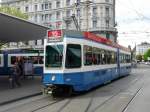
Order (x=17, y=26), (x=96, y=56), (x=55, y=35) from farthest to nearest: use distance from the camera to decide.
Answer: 1. (x=17, y=26)
2. (x=96, y=56)
3. (x=55, y=35)

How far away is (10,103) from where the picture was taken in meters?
15.6

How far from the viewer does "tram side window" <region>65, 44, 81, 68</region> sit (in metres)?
16.9

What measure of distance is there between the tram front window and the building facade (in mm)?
60865

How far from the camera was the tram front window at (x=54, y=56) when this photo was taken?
55.3 ft

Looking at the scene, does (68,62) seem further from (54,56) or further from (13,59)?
(13,59)

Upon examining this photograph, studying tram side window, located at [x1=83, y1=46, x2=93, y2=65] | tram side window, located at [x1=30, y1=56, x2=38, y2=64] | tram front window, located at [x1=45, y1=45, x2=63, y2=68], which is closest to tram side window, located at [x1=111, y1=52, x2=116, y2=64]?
tram side window, located at [x1=83, y1=46, x2=93, y2=65]

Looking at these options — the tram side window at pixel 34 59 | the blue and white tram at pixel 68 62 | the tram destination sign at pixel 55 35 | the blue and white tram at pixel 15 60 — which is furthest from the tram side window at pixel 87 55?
the tram side window at pixel 34 59

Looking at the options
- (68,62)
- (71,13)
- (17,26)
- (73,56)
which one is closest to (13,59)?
(17,26)

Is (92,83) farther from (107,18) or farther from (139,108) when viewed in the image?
(107,18)

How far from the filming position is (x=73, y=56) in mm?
17172

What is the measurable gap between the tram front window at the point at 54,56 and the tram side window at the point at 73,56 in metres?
0.33

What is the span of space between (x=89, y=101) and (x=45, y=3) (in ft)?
264

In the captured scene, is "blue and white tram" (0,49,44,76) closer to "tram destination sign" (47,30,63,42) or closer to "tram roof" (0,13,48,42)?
"tram roof" (0,13,48,42)

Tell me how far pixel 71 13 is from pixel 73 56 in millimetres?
71650
